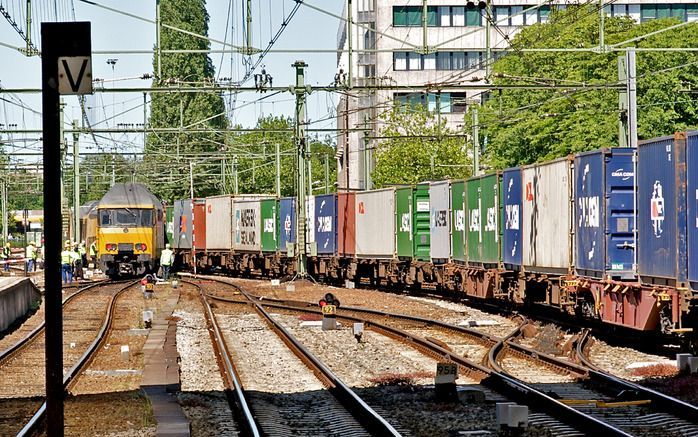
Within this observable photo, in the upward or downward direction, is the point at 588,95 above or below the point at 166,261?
above

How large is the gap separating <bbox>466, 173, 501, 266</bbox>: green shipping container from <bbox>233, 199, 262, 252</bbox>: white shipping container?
2241 cm

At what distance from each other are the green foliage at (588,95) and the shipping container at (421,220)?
31.7 ft

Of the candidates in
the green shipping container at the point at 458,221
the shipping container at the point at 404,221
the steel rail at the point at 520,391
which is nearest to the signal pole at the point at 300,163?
the shipping container at the point at 404,221

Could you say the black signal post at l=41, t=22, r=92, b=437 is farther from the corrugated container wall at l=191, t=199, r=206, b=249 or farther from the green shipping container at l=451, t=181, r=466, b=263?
the corrugated container wall at l=191, t=199, r=206, b=249

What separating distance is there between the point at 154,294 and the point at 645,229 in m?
21.7

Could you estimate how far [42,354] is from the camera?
20844 mm

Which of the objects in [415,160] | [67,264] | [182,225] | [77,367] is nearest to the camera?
[77,367]

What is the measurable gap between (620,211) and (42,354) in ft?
33.1

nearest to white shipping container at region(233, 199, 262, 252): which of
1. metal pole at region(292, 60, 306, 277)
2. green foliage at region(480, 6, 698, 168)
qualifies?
green foliage at region(480, 6, 698, 168)

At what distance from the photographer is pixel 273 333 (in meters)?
24.2

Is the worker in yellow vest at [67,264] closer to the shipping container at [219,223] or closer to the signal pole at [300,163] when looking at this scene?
the signal pole at [300,163]

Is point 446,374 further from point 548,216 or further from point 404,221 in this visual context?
point 404,221

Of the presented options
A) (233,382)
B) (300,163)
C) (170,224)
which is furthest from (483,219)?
(170,224)

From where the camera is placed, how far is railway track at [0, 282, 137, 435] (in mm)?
15523
